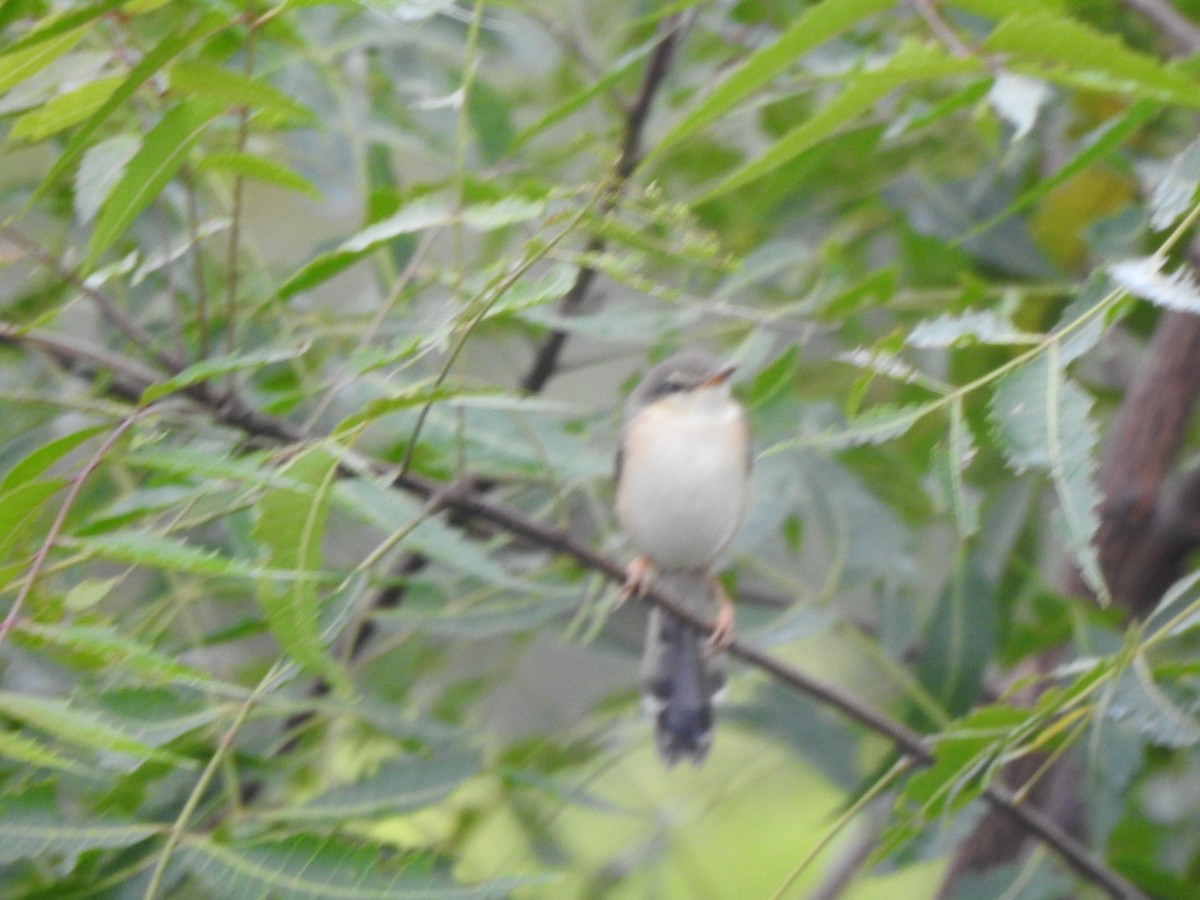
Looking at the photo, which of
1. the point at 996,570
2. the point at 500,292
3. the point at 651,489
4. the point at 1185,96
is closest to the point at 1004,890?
the point at 996,570

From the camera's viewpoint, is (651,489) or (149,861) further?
(651,489)

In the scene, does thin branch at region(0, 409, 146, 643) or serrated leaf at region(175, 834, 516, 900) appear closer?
thin branch at region(0, 409, 146, 643)

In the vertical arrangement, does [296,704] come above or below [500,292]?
below

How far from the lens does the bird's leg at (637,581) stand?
1.96 m

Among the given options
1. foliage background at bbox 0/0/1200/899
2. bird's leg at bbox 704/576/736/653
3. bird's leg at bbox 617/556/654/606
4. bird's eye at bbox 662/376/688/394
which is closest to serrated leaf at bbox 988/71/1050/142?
foliage background at bbox 0/0/1200/899

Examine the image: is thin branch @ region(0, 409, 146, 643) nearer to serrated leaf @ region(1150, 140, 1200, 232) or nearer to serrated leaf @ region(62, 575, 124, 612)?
serrated leaf @ region(62, 575, 124, 612)

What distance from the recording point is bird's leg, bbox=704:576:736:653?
215cm

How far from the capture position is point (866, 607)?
379 centimetres

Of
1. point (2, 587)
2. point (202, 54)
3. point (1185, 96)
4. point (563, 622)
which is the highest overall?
point (202, 54)

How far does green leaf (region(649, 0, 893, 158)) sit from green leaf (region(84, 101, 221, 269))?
0.51 m

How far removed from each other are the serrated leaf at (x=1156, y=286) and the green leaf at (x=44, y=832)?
113 centimetres

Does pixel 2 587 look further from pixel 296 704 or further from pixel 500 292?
pixel 296 704

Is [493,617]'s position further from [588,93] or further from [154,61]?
[154,61]

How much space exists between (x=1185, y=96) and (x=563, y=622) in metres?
1.65
